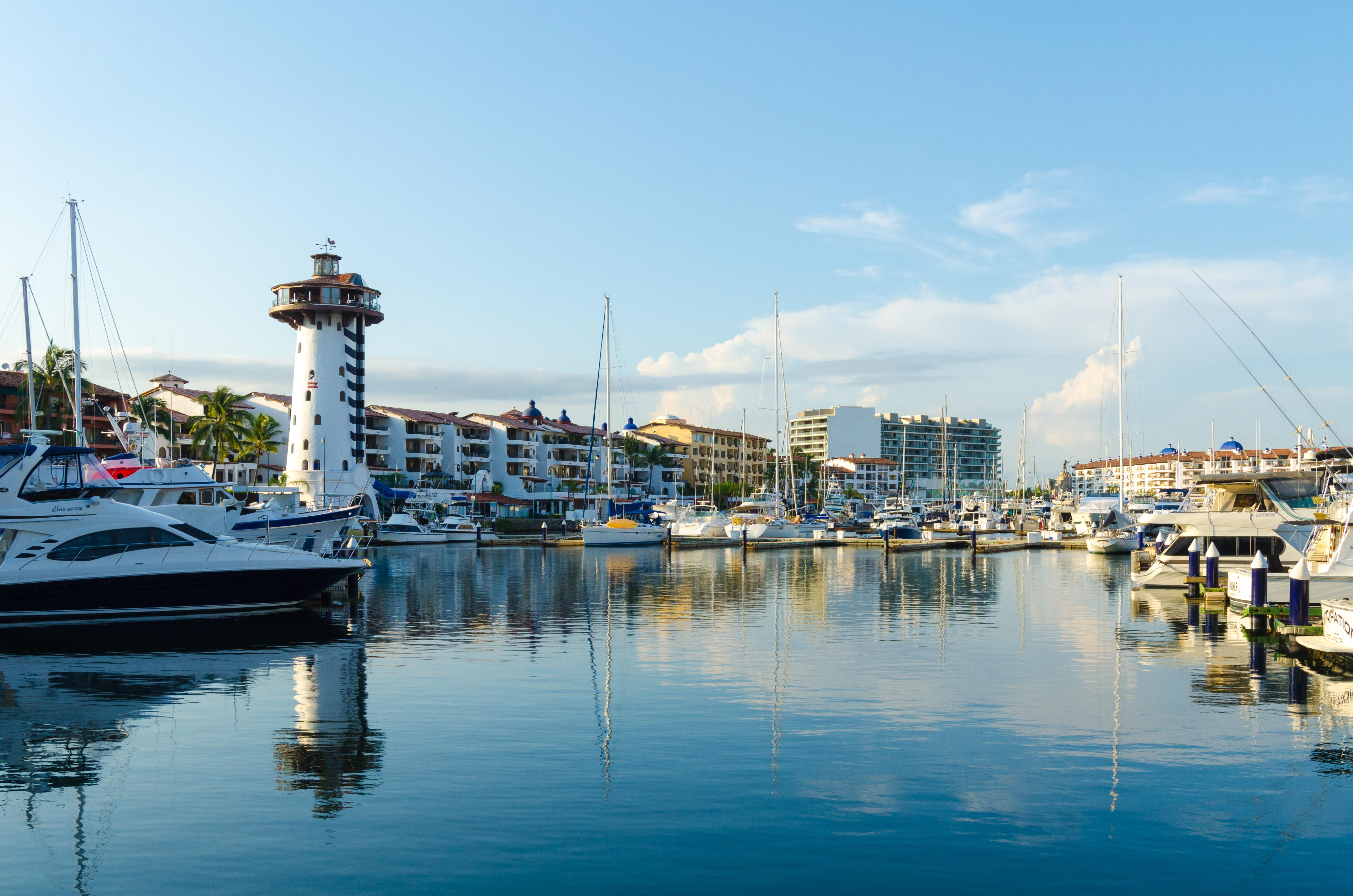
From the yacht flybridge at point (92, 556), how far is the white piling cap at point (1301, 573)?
1121 inches

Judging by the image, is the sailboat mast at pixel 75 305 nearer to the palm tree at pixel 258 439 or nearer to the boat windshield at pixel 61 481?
the boat windshield at pixel 61 481

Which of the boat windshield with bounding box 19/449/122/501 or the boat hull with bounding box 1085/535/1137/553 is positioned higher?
the boat windshield with bounding box 19/449/122/501

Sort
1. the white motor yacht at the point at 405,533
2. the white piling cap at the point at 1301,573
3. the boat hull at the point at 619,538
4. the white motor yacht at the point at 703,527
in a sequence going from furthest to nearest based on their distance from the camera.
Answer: the white motor yacht at the point at 703,527
the white motor yacht at the point at 405,533
the boat hull at the point at 619,538
the white piling cap at the point at 1301,573

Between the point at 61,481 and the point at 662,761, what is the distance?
24120 mm

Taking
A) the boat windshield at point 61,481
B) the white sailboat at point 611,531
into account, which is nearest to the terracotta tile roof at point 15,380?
the white sailboat at point 611,531

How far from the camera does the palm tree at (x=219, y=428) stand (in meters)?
94.1

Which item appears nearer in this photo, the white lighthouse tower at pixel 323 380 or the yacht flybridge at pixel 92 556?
the yacht flybridge at pixel 92 556

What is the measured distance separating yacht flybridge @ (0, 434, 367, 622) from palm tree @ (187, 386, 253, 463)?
209 feet

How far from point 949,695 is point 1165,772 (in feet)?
20.7

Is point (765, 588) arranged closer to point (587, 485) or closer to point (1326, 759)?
point (1326, 759)

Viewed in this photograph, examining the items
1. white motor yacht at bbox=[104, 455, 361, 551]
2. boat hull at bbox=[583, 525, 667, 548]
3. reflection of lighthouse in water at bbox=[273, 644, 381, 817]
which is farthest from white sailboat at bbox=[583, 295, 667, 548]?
reflection of lighthouse in water at bbox=[273, 644, 381, 817]

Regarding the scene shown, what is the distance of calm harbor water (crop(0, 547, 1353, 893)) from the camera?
11195mm

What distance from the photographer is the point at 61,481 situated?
30.9 meters

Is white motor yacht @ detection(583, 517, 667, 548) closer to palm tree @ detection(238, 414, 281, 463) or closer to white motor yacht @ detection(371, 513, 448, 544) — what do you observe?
white motor yacht @ detection(371, 513, 448, 544)
